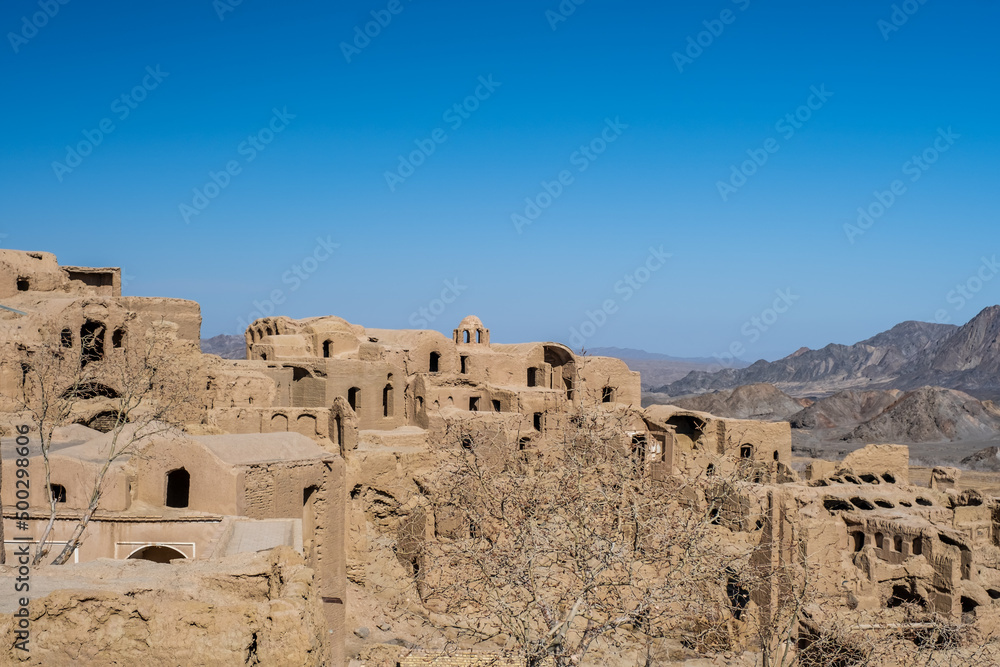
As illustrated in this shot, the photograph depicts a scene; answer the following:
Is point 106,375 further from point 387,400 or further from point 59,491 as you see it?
point 387,400

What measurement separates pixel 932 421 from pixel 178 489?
81859 mm

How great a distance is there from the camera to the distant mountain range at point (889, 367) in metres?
136

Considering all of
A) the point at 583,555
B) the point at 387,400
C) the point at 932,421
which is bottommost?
the point at 583,555

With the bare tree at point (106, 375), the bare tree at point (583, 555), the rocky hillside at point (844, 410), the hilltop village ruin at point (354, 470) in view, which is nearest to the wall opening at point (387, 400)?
the hilltop village ruin at point (354, 470)

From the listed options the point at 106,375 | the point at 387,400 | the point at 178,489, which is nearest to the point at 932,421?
the point at 387,400

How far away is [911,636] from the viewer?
2333 centimetres

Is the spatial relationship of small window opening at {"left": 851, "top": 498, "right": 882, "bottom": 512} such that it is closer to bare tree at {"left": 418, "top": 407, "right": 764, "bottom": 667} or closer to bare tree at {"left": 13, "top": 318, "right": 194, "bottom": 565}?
bare tree at {"left": 418, "top": 407, "right": 764, "bottom": 667}

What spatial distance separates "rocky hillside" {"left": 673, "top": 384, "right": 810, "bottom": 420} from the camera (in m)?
105

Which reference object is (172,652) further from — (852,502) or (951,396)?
(951,396)

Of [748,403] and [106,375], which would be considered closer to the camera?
[106,375]

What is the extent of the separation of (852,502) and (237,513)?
25361mm

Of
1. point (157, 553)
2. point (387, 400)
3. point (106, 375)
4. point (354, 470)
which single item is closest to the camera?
point (157, 553)

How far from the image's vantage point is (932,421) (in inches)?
3214

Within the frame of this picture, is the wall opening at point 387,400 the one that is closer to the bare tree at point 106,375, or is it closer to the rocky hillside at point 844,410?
the bare tree at point 106,375
